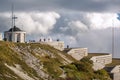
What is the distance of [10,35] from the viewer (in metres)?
94.1

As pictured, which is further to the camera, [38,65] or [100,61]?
[100,61]

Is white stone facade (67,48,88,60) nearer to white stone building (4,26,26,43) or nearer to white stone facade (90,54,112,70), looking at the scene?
white stone facade (90,54,112,70)

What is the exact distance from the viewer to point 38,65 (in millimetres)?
71625

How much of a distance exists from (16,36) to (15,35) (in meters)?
0.39

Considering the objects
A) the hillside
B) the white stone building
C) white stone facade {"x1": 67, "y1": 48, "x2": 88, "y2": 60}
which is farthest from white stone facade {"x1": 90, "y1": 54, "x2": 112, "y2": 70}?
the white stone building

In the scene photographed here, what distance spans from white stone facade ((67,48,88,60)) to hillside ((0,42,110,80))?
7223 mm

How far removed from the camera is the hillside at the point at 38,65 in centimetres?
6247

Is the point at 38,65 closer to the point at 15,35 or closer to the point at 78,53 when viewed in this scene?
the point at 15,35

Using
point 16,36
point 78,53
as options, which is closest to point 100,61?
point 78,53

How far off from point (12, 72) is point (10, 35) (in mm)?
35336

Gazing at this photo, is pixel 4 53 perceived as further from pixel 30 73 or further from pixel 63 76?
pixel 63 76

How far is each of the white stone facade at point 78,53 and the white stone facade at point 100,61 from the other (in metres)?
4.04

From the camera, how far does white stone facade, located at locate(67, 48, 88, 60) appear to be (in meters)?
97.6

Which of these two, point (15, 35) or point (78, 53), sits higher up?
point (15, 35)
